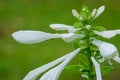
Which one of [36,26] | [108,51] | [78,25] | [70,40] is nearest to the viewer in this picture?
[108,51]

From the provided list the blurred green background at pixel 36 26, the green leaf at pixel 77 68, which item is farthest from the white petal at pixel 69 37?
the blurred green background at pixel 36 26

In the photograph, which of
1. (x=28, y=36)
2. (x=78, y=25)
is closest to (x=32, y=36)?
(x=28, y=36)

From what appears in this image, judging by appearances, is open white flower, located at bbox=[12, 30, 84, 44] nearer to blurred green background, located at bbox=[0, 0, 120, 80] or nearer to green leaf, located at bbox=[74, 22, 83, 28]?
green leaf, located at bbox=[74, 22, 83, 28]

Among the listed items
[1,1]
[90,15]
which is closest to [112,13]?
[1,1]

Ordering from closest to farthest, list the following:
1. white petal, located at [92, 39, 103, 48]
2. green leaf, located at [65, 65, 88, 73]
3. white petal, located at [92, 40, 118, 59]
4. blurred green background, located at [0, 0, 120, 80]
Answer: white petal, located at [92, 40, 118, 59] → white petal, located at [92, 39, 103, 48] → green leaf, located at [65, 65, 88, 73] → blurred green background, located at [0, 0, 120, 80]

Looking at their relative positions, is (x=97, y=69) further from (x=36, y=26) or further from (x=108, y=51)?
(x=36, y=26)

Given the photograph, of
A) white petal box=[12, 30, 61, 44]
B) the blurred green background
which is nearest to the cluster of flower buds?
white petal box=[12, 30, 61, 44]

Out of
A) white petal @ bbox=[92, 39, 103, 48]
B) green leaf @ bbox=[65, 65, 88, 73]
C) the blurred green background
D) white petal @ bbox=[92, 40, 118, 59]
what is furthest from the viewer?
the blurred green background

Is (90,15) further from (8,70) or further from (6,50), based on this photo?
(6,50)
